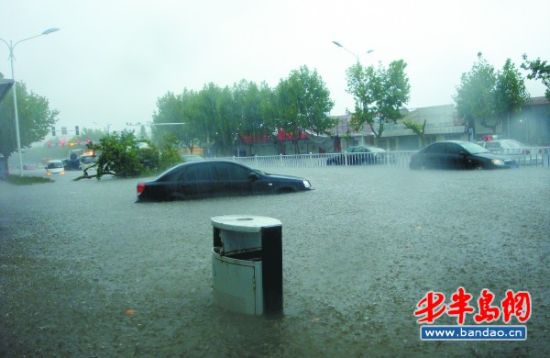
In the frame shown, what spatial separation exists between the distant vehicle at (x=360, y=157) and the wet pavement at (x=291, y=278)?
18506 mm

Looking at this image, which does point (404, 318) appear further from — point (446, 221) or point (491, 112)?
point (491, 112)

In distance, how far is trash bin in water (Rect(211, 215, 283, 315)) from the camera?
3.96 metres

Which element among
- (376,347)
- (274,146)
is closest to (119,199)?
(376,347)

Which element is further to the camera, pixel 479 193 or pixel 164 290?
pixel 479 193

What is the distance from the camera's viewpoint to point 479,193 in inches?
494

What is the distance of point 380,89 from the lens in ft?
139

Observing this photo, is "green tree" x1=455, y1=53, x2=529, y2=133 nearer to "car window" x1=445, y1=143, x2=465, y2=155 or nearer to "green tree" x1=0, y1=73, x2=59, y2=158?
"car window" x1=445, y1=143, x2=465, y2=155

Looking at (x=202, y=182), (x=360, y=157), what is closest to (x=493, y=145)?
(x=360, y=157)

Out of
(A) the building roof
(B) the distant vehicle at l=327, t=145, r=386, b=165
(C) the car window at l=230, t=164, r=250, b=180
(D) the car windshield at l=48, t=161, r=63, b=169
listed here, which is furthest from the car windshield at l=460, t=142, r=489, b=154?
(D) the car windshield at l=48, t=161, r=63, b=169

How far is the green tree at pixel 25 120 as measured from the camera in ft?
128

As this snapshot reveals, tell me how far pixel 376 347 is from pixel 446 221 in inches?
225

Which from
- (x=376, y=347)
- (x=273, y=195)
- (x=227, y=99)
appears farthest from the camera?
(x=227, y=99)

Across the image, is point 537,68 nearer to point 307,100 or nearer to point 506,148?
point 506,148

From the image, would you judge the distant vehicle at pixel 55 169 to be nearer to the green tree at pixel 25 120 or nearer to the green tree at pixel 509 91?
the green tree at pixel 25 120
